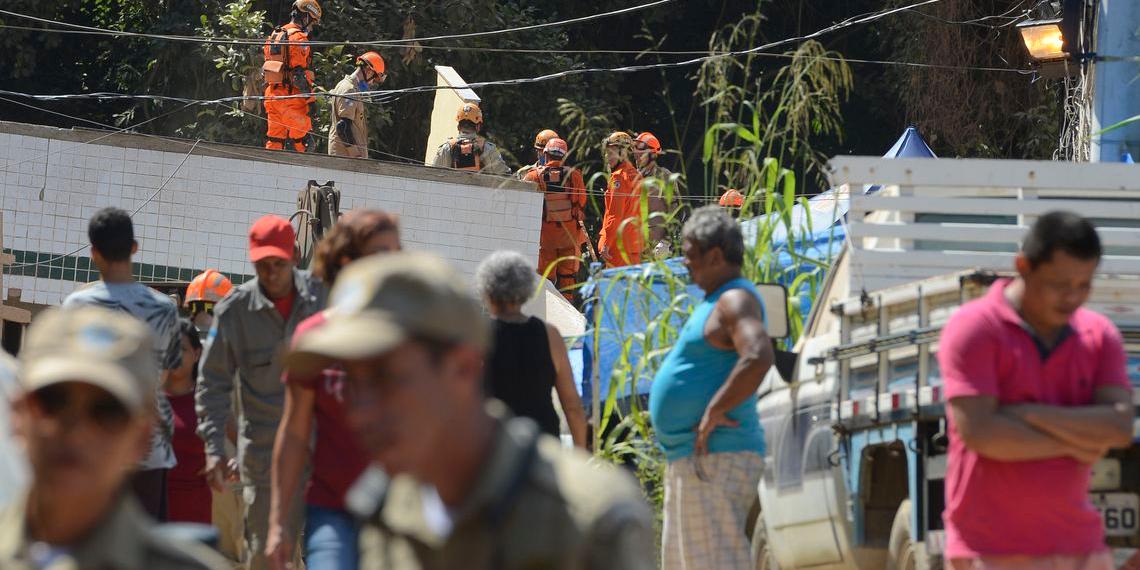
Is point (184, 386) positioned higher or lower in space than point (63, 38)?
lower

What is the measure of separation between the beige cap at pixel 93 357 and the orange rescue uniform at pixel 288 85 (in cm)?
1675

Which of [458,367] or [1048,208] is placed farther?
[1048,208]

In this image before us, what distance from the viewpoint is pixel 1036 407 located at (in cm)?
493

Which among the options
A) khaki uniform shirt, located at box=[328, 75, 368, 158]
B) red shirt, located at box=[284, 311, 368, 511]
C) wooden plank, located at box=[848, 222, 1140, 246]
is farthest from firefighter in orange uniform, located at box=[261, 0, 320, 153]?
red shirt, located at box=[284, 311, 368, 511]

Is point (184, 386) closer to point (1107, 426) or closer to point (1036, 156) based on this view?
point (1107, 426)

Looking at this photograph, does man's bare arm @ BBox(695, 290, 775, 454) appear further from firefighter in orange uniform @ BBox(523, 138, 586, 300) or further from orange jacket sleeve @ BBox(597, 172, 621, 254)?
firefighter in orange uniform @ BBox(523, 138, 586, 300)

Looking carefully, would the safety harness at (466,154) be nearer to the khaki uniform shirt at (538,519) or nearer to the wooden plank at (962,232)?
the wooden plank at (962,232)

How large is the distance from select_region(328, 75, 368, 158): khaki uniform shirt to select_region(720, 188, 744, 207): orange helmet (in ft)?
29.8

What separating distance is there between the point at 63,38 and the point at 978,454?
25.9 metres

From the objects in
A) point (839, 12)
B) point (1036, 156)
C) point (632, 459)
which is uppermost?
point (839, 12)

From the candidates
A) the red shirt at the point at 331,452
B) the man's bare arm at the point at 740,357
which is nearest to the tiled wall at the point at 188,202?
the man's bare arm at the point at 740,357

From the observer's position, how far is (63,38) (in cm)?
2889

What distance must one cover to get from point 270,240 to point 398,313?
4.01 metres

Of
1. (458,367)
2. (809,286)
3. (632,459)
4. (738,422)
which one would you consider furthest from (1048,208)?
(458,367)
